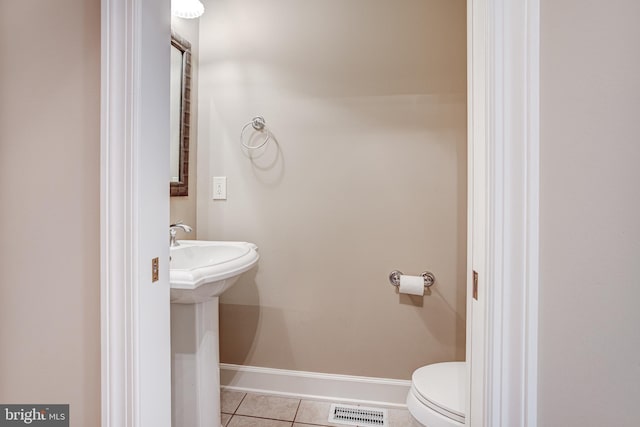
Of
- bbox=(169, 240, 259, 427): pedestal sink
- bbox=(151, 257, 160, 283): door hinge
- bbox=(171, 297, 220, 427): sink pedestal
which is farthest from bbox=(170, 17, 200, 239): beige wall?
bbox=(151, 257, 160, 283): door hinge

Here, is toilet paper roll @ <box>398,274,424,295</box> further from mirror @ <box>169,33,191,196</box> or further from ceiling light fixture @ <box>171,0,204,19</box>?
ceiling light fixture @ <box>171,0,204,19</box>

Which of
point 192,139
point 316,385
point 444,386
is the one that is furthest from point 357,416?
point 192,139

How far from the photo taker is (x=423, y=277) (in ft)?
5.66

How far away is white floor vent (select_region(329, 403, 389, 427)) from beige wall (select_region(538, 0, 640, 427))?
1.31 meters

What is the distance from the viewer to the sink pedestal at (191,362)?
51.4 inches

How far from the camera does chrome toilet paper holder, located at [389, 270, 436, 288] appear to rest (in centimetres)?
174

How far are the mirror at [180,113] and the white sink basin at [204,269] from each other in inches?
14.3

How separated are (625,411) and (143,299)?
0.95m

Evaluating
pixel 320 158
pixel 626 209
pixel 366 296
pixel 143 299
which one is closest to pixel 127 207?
pixel 143 299

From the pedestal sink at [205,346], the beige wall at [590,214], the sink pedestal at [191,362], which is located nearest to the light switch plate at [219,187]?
the pedestal sink at [205,346]

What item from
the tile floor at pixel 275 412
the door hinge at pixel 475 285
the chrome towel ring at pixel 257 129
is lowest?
the tile floor at pixel 275 412

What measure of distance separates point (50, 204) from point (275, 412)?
61.2 inches

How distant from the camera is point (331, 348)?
1.87 m

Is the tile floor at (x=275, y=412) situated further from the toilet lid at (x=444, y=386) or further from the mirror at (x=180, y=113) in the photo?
the mirror at (x=180, y=113)
